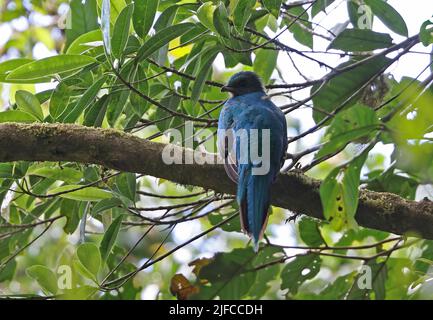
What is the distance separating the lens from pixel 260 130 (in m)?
4.02

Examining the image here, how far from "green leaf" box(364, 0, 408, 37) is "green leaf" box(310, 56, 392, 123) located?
→ 0.59 ft

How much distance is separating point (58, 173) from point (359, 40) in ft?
5.88

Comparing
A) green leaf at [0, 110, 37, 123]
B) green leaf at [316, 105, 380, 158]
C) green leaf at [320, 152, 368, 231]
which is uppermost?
green leaf at [0, 110, 37, 123]

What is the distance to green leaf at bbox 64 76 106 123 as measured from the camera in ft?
12.0

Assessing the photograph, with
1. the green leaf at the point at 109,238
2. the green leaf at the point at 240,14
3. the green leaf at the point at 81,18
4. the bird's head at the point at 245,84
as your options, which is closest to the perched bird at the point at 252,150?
the bird's head at the point at 245,84

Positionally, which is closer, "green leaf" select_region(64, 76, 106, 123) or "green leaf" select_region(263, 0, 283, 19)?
"green leaf" select_region(64, 76, 106, 123)

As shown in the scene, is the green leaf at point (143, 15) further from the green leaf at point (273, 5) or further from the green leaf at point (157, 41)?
the green leaf at point (273, 5)

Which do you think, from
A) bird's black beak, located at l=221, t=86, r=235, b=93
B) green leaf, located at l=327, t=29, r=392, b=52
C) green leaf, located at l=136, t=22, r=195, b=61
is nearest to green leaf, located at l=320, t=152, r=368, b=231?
green leaf, located at l=136, t=22, r=195, b=61

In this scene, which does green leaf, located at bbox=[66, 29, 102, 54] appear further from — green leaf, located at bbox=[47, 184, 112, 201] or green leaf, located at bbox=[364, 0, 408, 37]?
green leaf, located at bbox=[364, 0, 408, 37]

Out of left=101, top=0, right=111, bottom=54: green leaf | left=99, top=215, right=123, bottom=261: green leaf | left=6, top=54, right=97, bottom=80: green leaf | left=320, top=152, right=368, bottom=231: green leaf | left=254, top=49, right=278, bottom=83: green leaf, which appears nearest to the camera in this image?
left=320, top=152, right=368, bottom=231: green leaf

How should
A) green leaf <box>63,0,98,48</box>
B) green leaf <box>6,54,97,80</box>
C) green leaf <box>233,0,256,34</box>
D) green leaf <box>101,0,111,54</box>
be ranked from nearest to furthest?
green leaf <box>101,0,111,54</box> → green leaf <box>6,54,97,80</box> → green leaf <box>233,0,256,34</box> → green leaf <box>63,0,98,48</box>

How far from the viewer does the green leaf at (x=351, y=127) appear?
7.96 ft

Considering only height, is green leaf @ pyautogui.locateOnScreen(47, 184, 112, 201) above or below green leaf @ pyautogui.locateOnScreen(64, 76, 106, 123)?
below
